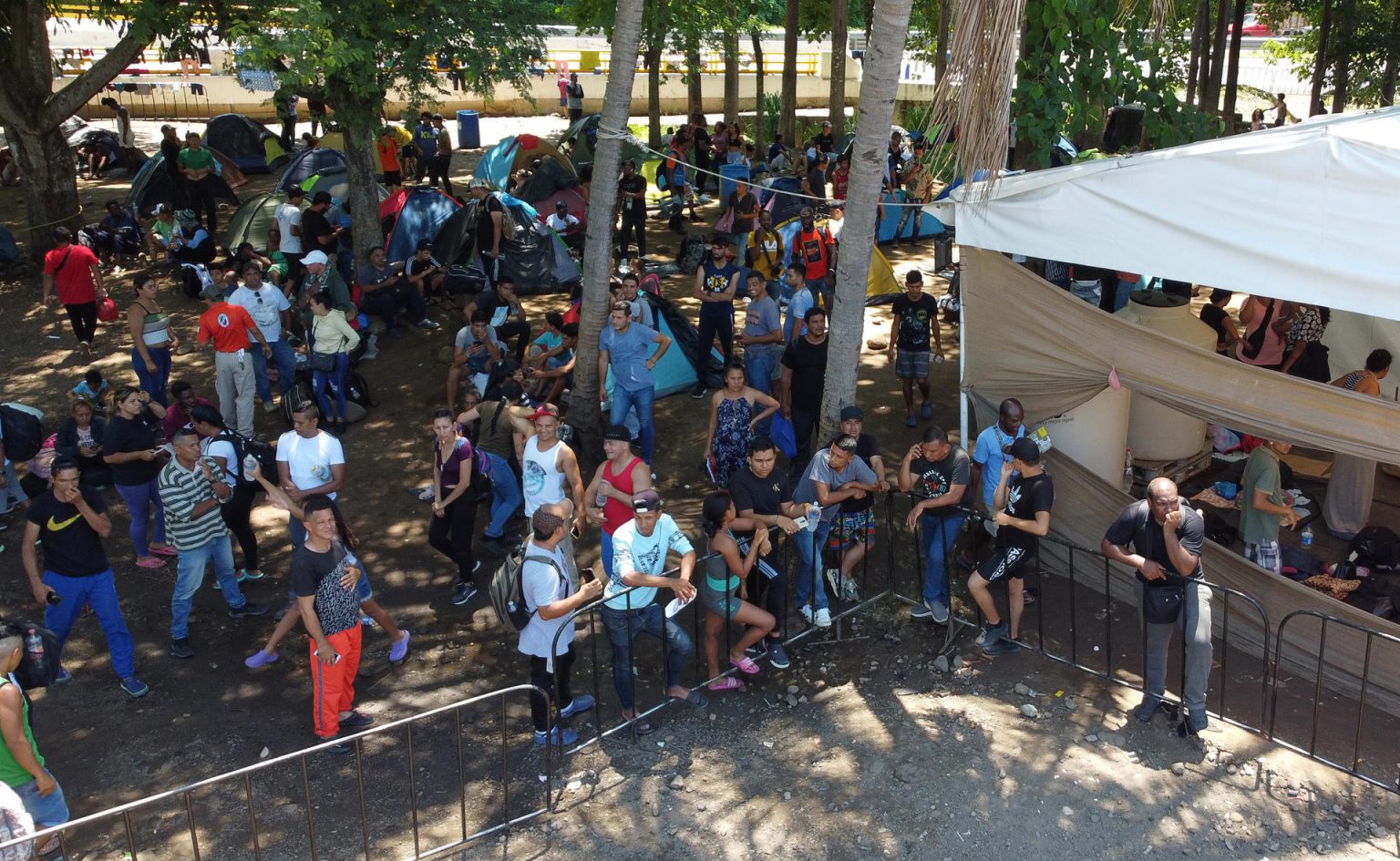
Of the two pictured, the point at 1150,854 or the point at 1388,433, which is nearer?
the point at 1150,854

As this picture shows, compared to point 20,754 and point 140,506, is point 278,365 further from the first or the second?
point 20,754

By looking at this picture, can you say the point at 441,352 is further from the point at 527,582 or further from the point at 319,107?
the point at 319,107

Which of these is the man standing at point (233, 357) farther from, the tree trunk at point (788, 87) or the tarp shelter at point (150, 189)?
the tree trunk at point (788, 87)

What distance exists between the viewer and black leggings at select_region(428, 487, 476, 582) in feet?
28.3

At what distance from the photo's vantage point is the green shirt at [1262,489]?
27.4 ft

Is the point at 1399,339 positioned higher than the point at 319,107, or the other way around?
the point at 319,107

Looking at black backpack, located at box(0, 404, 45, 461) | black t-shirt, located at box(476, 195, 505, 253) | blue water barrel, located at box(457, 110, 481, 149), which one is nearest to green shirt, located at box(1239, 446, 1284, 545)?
black t-shirt, located at box(476, 195, 505, 253)

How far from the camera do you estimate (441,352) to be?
13359 mm

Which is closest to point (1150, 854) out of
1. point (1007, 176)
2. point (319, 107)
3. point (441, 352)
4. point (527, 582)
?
point (527, 582)

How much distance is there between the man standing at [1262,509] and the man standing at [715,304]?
5.11 meters

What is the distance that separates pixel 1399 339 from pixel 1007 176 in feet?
14.7

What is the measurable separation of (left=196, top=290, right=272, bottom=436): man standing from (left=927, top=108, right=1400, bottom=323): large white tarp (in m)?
6.52

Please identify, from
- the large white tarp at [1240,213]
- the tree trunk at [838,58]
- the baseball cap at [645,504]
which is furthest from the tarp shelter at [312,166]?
the baseball cap at [645,504]

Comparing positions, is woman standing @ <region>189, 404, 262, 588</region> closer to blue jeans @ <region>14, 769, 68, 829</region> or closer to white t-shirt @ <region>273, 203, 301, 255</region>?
blue jeans @ <region>14, 769, 68, 829</region>
